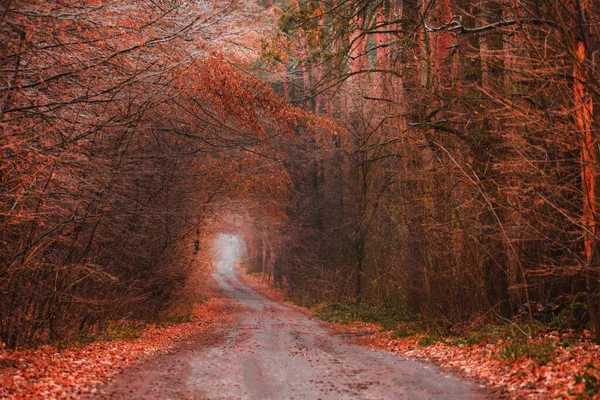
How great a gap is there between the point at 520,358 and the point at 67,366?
610 cm

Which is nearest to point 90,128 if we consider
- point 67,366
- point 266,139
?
point 67,366

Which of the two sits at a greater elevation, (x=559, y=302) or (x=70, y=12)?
(x=70, y=12)

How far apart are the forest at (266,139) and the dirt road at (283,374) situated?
1.79 metres

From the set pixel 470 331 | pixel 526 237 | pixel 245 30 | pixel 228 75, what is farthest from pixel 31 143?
pixel 470 331

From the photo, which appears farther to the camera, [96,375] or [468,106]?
[468,106]

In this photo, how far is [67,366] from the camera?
29.7ft

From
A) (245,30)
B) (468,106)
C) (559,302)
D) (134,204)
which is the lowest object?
(559,302)

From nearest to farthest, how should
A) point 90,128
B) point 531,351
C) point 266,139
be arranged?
1. point 531,351
2. point 90,128
3. point 266,139

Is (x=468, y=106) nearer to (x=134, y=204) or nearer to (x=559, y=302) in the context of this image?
(x=559, y=302)

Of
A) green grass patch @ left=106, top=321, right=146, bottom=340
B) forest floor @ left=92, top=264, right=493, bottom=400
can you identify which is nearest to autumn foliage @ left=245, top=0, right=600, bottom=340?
forest floor @ left=92, top=264, right=493, bottom=400

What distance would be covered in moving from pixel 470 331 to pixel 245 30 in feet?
22.0

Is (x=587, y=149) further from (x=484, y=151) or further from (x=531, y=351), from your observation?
(x=484, y=151)

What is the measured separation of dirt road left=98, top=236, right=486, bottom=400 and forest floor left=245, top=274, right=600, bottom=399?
43 centimetres

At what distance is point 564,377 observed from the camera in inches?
283
